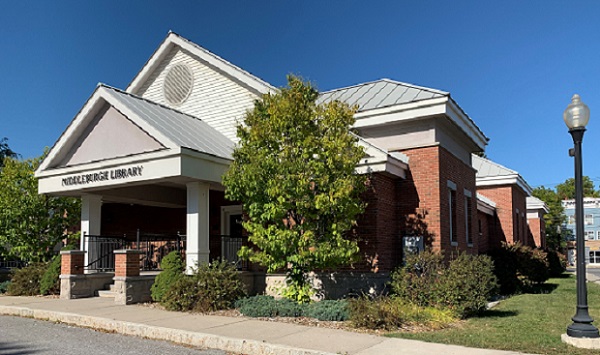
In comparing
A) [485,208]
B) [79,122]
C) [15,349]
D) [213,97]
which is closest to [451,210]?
[485,208]

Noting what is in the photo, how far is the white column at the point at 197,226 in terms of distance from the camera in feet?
44.2

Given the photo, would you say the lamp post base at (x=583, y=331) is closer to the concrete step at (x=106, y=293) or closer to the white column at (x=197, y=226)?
the white column at (x=197, y=226)

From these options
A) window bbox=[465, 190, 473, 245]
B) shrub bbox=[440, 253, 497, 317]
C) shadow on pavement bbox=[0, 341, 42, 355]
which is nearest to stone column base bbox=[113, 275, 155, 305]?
shadow on pavement bbox=[0, 341, 42, 355]

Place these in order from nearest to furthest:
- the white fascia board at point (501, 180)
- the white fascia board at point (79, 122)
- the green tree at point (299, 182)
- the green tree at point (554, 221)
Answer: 1. the green tree at point (299, 182)
2. the white fascia board at point (79, 122)
3. the white fascia board at point (501, 180)
4. the green tree at point (554, 221)

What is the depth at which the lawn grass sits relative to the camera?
27.0 ft

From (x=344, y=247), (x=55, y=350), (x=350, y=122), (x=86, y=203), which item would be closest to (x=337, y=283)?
(x=344, y=247)

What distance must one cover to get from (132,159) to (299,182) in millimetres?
4938

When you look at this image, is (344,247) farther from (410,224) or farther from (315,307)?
(410,224)

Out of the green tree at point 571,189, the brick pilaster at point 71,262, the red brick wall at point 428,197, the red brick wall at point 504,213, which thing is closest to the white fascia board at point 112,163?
the brick pilaster at point 71,262

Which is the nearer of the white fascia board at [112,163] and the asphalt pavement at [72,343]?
the asphalt pavement at [72,343]

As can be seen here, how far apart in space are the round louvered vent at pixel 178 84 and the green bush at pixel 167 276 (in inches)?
253

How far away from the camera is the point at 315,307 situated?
1118cm

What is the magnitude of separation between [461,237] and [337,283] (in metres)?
5.19

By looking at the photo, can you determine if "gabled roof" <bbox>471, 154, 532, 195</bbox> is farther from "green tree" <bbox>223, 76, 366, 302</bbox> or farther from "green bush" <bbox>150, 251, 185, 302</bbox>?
"green bush" <bbox>150, 251, 185, 302</bbox>
